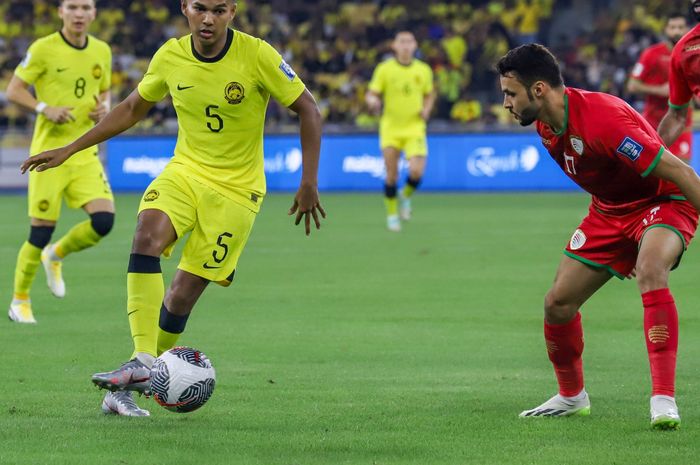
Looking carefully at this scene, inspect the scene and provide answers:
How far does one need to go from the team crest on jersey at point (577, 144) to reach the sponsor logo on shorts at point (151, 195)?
6.74 feet

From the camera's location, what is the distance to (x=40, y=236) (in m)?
10.5

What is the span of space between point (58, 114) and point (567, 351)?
5.13 metres

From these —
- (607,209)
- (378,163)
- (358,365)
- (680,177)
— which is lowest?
(378,163)

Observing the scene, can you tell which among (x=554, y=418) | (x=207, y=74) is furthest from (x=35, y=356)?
(x=554, y=418)

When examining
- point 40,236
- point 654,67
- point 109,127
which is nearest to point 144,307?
point 109,127

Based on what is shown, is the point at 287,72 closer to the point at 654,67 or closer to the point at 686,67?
the point at 686,67

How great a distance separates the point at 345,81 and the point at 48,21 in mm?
8804

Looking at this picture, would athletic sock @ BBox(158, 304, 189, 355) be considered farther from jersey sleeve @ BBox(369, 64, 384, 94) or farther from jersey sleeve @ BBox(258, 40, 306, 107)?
jersey sleeve @ BBox(369, 64, 384, 94)

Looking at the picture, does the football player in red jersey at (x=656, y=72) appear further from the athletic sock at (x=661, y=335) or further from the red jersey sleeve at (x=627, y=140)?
the athletic sock at (x=661, y=335)

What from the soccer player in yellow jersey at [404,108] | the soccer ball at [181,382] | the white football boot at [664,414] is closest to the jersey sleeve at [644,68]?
the soccer player in yellow jersey at [404,108]

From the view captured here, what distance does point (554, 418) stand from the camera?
21.3ft

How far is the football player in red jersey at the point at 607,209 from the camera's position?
19.7 ft

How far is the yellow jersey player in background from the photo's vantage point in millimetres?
10625

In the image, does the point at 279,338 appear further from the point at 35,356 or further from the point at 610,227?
the point at 610,227
